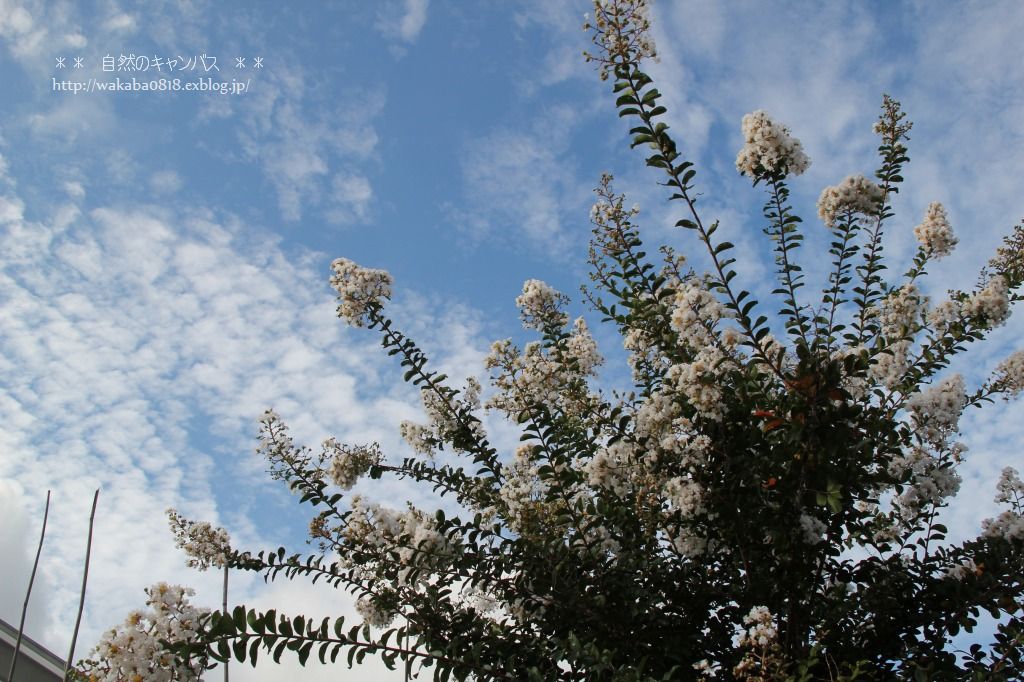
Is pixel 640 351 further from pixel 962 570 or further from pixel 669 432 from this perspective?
pixel 962 570

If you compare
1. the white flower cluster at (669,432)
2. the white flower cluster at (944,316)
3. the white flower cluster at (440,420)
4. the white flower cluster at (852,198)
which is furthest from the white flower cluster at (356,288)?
the white flower cluster at (944,316)

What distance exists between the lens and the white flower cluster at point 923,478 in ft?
12.8

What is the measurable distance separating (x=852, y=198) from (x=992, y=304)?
2.99 ft

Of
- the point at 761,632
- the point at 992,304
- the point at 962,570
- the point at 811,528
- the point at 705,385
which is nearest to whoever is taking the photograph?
the point at 761,632

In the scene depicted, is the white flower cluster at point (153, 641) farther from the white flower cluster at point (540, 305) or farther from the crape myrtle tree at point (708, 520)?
the white flower cluster at point (540, 305)

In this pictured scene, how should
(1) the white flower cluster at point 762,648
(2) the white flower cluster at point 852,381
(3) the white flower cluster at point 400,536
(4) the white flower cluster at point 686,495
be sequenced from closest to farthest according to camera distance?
1. (1) the white flower cluster at point 762,648
2. (4) the white flower cluster at point 686,495
3. (2) the white flower cluster at point 852,381
4. (3) the white flower cluster at point 400,536

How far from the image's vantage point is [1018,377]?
4.22 metres

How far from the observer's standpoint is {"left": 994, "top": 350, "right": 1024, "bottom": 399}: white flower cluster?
4.22 meters

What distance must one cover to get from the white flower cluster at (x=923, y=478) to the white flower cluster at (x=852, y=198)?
51.0 inches

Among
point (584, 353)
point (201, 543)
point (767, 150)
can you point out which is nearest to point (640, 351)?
point (584, 353)

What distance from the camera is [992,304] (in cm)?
418

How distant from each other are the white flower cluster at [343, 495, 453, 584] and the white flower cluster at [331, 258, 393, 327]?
1088mm

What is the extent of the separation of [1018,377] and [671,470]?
2.00 m

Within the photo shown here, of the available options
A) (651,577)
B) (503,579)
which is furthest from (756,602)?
(503,579)
